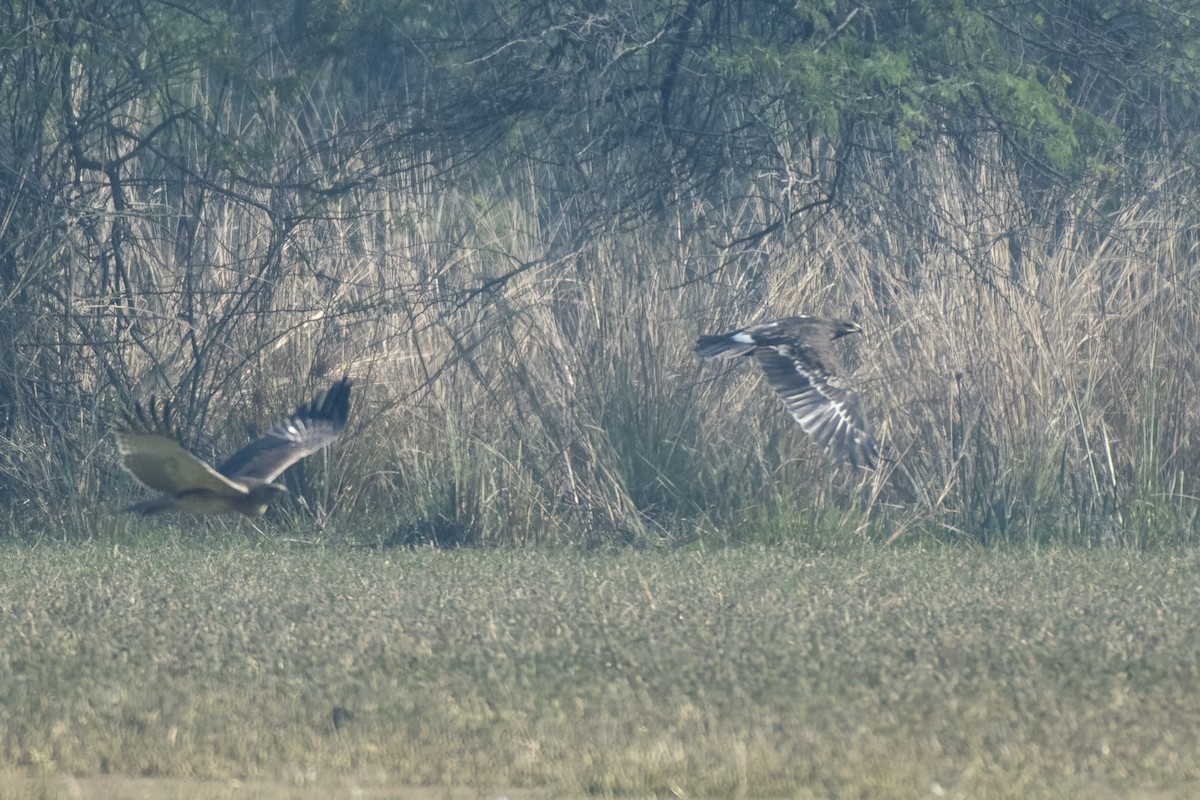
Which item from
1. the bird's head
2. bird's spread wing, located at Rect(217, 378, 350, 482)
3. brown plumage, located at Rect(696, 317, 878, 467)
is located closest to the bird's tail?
brown plumage, located at Rect(696, 317, 878, 467)

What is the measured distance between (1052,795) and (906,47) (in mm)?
6838

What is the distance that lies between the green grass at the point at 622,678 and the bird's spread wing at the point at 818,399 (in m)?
0.77

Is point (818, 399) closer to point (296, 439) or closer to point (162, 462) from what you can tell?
point (296, 439)

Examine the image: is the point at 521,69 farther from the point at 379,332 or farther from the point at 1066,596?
the point at 1066,596

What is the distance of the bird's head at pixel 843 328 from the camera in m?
9.74

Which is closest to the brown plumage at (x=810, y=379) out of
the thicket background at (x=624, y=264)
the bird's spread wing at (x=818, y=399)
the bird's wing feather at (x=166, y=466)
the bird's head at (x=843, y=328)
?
the bird's spread wing at (x=818, y=399)

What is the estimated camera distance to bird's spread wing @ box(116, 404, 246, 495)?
22.8ft

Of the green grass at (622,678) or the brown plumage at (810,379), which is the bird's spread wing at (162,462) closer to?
the green grass at (622,678)

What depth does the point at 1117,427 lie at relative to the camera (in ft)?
34.3

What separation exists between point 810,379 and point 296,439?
2570mm

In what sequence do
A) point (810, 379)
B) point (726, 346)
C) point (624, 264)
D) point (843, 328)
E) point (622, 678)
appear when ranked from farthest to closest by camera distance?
1. point (624, 264)
2. point (843, 328)
3. point (726, 346)
4. point (810, 379)
5. point (622, 678)

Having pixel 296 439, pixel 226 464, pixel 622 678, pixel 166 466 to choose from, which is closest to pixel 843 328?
pixel 296 439

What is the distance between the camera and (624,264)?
420 inches

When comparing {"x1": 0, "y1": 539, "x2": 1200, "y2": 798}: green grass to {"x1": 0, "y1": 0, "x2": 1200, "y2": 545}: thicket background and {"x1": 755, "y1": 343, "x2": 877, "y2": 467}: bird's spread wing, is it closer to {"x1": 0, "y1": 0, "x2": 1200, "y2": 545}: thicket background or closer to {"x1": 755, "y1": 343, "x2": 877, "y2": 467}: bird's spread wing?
{"x1": 755, "y1": 343, "x2": 877, "y2": 467}: bird's spread wing
